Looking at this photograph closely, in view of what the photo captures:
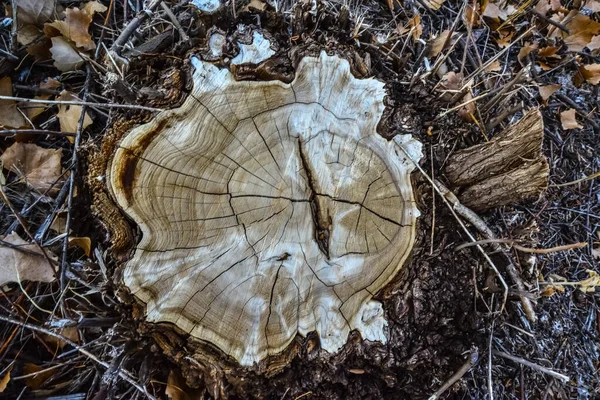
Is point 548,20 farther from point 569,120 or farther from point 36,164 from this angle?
point 36,164

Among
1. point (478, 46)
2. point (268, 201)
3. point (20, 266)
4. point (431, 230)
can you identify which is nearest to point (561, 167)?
point (478, 46)

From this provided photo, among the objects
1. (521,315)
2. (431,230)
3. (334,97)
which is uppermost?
(334,97)

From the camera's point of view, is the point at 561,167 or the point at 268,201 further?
the point at 561,167

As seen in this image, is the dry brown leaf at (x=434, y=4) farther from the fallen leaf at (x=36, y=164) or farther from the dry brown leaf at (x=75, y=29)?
Result: the fallen leaf at (x=36, y=164)

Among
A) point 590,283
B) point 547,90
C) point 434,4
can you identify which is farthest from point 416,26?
point 590,283

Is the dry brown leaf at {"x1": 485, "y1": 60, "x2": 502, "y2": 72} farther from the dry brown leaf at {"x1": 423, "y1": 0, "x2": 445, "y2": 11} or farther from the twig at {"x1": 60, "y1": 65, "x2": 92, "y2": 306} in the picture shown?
the twig at {"x1": 60, "y1": 65, "x2": 92, "y2": 306}

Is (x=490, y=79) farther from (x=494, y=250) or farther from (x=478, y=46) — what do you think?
(x=494, y=250)
